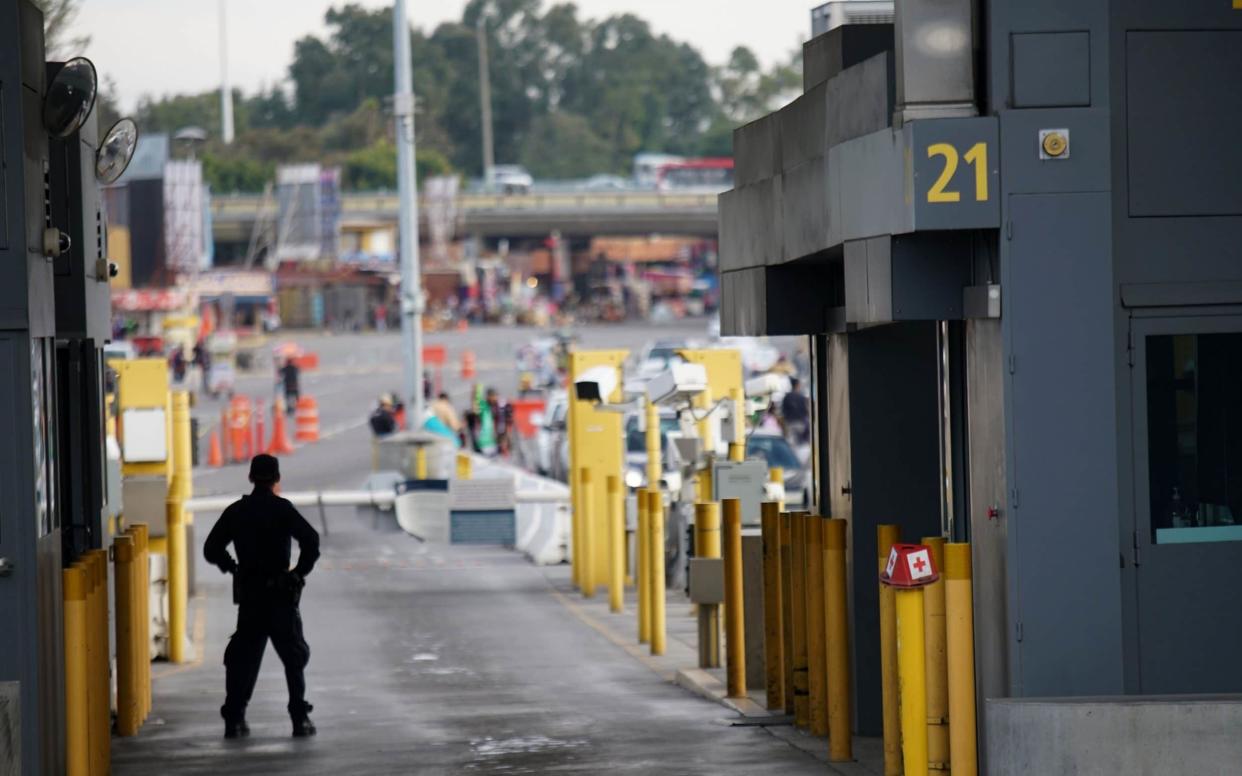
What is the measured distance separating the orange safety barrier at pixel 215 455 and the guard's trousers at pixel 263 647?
107ft

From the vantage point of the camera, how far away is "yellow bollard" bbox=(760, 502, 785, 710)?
42.0 ft

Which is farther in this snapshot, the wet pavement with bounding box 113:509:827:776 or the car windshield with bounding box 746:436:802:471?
the car windshield with bounding box 746:436:802:471

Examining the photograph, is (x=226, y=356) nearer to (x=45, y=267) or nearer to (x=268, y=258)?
(x=268, y=258)

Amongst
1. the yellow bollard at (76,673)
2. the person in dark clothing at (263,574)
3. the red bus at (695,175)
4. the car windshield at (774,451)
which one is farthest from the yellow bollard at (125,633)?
the red bus at (695,175)

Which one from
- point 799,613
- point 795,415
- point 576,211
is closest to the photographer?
point 799,613

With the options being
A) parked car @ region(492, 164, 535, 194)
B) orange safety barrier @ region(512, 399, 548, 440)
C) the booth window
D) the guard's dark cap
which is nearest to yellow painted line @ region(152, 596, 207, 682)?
the guard's dark cap

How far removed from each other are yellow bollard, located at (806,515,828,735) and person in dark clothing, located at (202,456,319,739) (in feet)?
8.98

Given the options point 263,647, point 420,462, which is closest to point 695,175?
point 420,462

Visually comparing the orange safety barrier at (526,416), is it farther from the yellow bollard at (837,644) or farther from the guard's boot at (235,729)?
the yellow bollard at (837,644)

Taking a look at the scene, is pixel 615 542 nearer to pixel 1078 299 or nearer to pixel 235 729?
pixel 235 729

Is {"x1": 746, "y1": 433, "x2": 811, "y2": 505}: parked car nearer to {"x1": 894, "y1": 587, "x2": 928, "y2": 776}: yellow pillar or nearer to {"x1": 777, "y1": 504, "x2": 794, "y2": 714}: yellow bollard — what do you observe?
Answer: {"x1": 777, "y1": 504, "x2": 794, "y2": 714}: yellow bollard

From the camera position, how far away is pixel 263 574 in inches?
483

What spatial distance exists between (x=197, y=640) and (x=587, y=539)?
459 cm

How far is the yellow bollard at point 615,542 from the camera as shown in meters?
19.8
